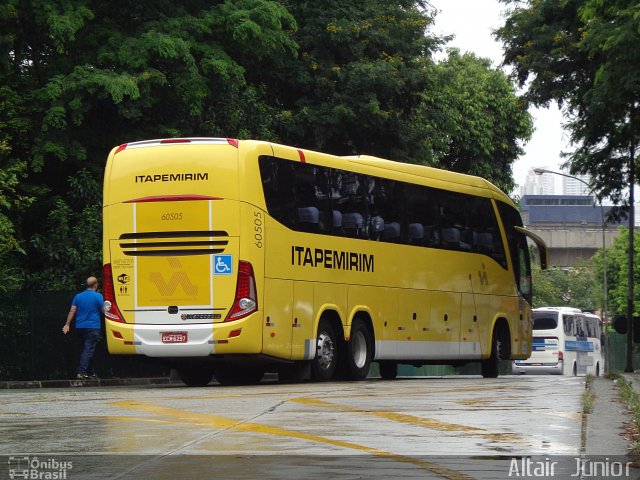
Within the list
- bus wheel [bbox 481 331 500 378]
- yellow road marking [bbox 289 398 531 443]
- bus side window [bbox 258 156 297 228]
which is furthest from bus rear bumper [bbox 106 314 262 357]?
bus wheel [bbox 481 331 500 378]

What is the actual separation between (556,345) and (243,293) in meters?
31.4

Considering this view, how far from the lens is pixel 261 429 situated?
424 inches

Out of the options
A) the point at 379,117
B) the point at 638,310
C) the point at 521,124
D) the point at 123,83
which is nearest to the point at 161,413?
the point at 123,83

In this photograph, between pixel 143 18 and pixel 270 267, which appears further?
pixel 143 18

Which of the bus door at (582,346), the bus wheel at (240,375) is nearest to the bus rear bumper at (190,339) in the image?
the bus wheel at (240,375)

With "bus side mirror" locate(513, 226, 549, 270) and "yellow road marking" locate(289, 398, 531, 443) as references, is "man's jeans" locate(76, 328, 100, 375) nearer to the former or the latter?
"bus side mirror" locate(513, 226, 549, 270)

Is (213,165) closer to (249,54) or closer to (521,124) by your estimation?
(249,54)

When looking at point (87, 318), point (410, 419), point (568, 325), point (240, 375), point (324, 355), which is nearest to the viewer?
point (410, 419)

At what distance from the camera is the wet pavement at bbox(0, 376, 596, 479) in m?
8.09

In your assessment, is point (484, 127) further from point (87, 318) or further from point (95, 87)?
point (87, 318)

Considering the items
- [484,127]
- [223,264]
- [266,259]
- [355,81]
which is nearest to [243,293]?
[223,264]

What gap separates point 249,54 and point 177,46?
3290 mm

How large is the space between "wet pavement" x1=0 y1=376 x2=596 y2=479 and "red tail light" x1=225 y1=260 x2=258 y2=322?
4.76 m

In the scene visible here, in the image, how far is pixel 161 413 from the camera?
1302 cm
